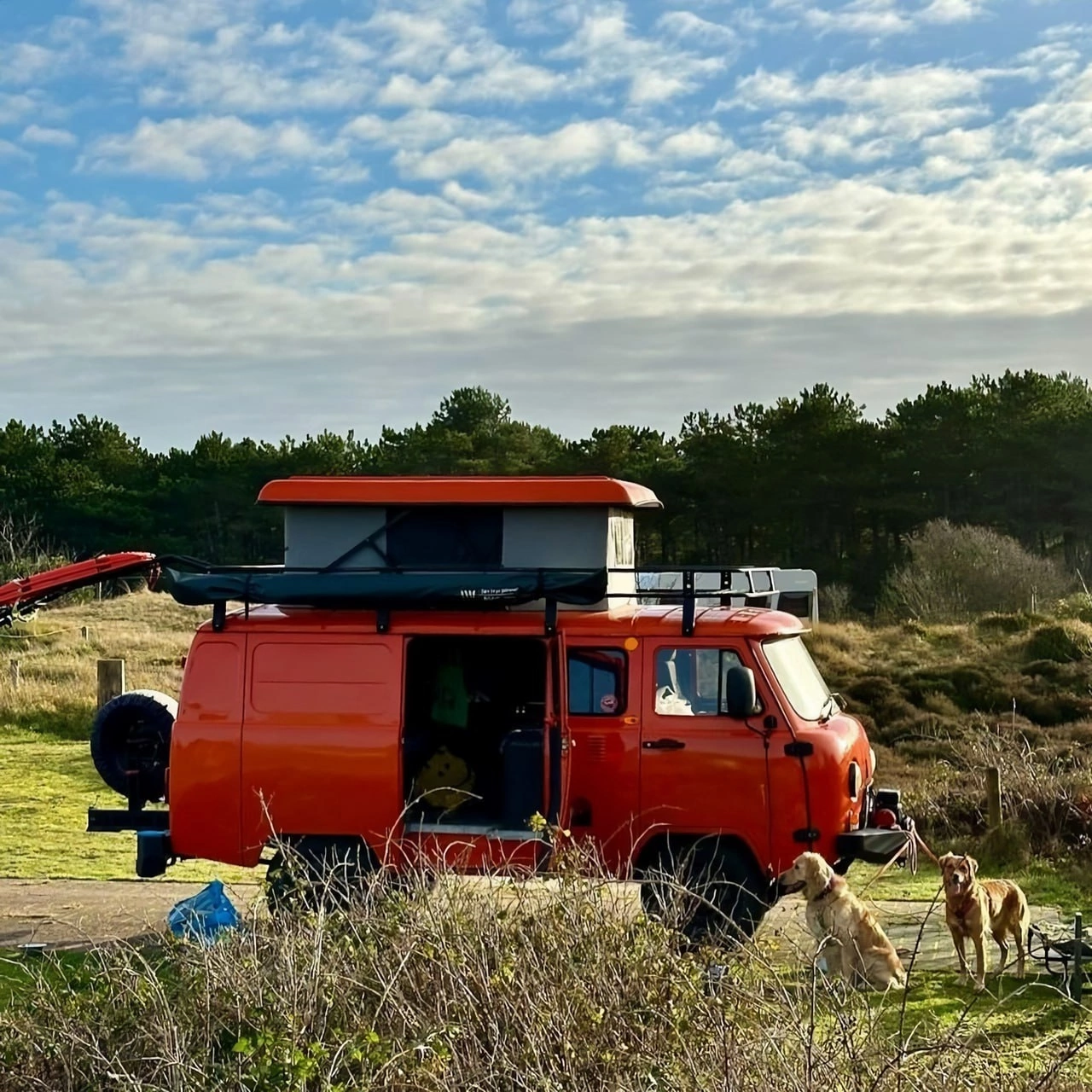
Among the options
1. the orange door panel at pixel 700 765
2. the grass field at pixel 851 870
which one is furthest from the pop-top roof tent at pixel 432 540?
the grass field at pixel 851 870

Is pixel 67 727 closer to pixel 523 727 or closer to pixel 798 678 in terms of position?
pixel 523 727

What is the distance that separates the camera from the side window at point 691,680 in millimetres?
8289

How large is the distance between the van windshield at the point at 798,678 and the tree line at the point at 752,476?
3357 centimetres

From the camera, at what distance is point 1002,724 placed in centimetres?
1938

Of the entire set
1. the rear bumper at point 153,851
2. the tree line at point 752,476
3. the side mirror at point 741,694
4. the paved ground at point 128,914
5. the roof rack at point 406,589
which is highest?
the tree line at point 752,476

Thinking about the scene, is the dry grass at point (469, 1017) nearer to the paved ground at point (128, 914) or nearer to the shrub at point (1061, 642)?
the paved ground at point (128, 914)

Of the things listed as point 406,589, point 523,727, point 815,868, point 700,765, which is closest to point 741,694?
point 700,765

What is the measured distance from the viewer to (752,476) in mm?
46969

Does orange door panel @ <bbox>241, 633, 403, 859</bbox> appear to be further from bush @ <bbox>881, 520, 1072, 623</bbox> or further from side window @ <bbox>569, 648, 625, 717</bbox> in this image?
bush @ <bbox>881, 520, 1072, 623</bbox>

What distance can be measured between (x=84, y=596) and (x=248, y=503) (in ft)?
29.7

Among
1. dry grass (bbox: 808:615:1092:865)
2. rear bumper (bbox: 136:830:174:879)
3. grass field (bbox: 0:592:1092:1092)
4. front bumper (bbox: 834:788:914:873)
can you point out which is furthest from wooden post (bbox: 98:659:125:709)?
front bumper (bbox: 834:788:914:873)

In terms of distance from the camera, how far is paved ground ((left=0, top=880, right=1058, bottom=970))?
8.76 meters

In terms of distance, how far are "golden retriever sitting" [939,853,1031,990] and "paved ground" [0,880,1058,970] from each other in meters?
0.42

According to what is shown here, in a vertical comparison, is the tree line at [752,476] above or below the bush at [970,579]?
above
